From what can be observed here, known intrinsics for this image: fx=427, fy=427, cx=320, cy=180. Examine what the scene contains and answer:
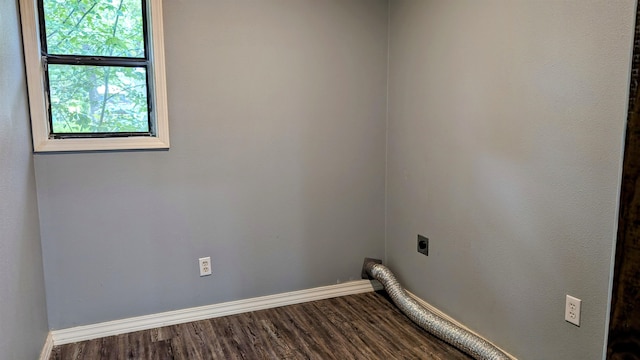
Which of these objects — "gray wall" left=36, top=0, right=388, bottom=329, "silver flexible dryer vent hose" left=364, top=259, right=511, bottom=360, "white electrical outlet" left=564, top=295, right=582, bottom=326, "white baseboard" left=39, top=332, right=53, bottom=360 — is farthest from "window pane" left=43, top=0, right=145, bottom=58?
"white electrical outlet" left=564, top=295, right=582, bottom=326

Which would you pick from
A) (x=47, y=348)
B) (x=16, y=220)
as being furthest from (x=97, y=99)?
(x=47, y=348)

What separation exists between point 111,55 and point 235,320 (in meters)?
1.66

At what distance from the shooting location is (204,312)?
8.49 ft

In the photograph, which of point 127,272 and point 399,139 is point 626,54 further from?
point 127,272

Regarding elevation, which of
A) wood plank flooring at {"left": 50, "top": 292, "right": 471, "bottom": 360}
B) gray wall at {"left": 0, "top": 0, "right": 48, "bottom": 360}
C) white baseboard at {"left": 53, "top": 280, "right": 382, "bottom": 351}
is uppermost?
gray wall at {"left": 0, "top": 0, "right": 48, "bottom": 360}

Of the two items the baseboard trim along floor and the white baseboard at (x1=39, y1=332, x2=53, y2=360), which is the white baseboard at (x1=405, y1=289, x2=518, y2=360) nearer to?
the baseboard trim along floor

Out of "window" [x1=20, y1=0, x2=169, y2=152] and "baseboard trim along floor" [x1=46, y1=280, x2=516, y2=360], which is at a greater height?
"window" [x1=20, y1=0, x2=169, y2=152]

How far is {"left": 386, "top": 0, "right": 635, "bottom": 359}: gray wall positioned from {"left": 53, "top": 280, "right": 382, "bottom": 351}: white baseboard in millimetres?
460

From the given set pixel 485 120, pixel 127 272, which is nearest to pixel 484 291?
pixel 485 120

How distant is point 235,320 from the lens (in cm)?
257

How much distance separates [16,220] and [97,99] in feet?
2.72

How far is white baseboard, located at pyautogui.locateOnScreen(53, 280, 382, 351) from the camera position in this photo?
2.34 meters

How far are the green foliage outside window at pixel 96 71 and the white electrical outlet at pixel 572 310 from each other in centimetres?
227

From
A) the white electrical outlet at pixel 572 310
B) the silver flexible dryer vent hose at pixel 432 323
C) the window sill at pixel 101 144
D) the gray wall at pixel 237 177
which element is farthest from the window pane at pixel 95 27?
the white electrical outlet at pixel 572 310
